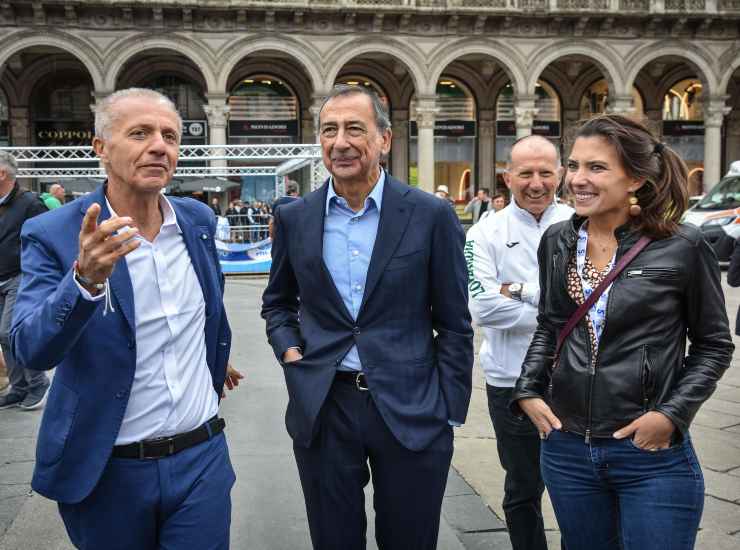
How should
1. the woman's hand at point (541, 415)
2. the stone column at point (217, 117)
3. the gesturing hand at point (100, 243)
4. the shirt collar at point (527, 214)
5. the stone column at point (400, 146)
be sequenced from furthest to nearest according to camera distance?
the stone column at point (400, 146) → the stone column at point (217, 117) → the shirt collar at point (527, 214) → the woman's hand at point (541, 415) → the gesturing hand at point (100, 243)

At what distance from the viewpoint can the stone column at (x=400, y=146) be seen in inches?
1172

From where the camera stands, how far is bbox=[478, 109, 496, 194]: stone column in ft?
99.6

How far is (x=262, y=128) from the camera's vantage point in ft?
96.5

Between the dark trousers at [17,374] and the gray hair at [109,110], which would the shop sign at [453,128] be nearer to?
the dark trousers at [17,374]

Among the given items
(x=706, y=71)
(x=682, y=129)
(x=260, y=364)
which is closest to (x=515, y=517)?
(x=260, y=364)

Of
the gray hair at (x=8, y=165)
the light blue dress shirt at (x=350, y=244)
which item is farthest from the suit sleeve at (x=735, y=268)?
the gray hair at (x=8, y=165)

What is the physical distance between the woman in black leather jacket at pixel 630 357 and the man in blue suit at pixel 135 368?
1.11 metres

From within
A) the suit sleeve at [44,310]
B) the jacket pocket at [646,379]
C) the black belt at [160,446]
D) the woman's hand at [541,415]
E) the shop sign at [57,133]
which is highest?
the shop sign at [57,133]

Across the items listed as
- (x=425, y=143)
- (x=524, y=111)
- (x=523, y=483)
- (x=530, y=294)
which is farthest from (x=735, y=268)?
(x=524, y=111)

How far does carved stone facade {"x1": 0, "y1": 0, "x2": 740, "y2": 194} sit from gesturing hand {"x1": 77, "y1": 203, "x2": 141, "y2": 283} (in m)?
24.0

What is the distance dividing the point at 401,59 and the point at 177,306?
24.7 m

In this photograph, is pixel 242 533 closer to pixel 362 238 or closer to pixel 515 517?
pixel 515 517

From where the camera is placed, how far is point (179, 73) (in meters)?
28.9

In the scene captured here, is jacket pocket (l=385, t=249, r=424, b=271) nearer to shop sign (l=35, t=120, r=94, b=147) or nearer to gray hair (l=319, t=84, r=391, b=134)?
gray hair (l=319, t=84, r=391, b=134)
